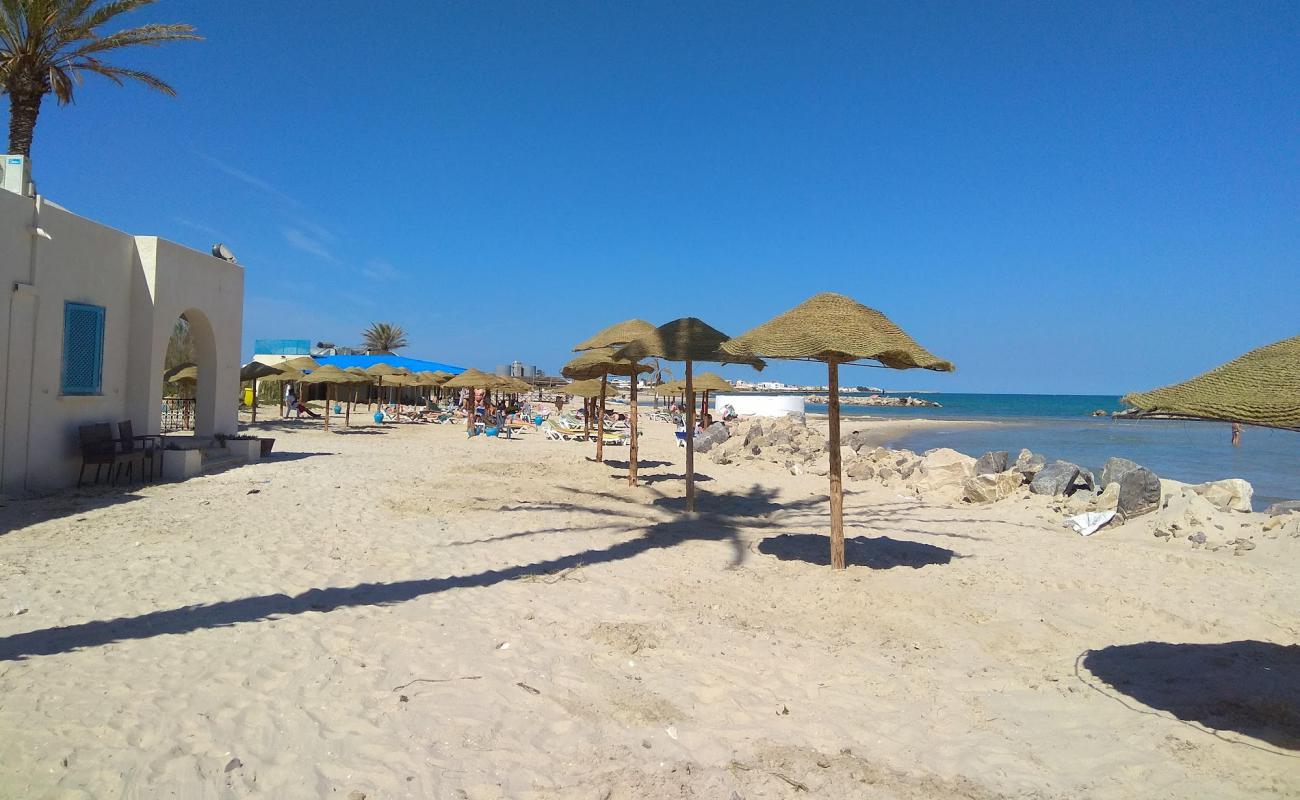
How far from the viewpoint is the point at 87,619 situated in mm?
4465

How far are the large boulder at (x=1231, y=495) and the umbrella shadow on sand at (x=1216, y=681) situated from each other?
16.7 ft

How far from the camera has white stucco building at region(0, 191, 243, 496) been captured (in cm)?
835

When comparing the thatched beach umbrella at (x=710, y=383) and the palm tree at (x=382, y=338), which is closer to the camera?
the thatched beach umbrella at (x=710, y=383)

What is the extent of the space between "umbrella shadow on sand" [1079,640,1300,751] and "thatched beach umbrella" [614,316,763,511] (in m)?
4.98

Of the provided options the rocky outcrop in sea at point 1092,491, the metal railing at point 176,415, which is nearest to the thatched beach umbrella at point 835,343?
the rocky outcrop in sea at point 1092,491

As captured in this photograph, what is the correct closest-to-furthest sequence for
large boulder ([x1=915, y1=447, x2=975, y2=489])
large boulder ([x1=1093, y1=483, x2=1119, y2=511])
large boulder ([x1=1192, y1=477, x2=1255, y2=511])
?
large boulder ([x1=1192, y1=477, x2=1255, y2=511]), large boulder ([x1=1093, y1=483, x2=1119, y2=511]), large boulder ([x1=915, y1=447, x2=975, y2=489])

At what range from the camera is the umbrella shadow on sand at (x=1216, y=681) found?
3.74 meters

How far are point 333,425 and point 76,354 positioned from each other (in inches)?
622

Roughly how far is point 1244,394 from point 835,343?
3089mm

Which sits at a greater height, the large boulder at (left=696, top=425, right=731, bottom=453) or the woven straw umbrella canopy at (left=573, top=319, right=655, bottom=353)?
the woven straw umbrella canopy at (left=573, top=319, right=655, bottom=353)

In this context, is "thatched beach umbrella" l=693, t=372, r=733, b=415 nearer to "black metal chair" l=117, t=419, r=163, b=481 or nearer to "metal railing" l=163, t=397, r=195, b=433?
"black metal chair" l=117, t=419, r=163, b=481

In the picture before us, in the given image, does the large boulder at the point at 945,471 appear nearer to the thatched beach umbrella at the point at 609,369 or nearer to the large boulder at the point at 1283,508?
the large boulder at the point at 1283,508

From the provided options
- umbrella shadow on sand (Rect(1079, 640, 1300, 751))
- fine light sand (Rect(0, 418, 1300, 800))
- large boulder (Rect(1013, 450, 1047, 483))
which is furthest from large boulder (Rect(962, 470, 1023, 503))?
umbrella shadow on sand (Rect(1079, 640, 1300, 751))

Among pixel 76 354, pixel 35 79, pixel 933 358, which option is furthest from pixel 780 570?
pixel 35 79
